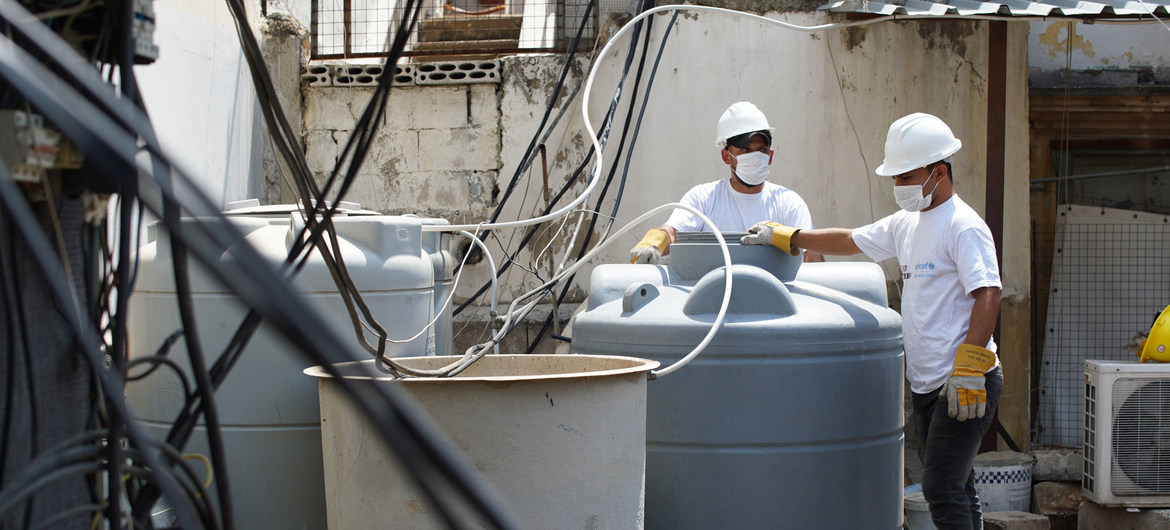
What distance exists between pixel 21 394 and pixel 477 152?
329 centimetres

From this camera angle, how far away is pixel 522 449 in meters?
1.65

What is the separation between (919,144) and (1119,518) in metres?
1.96

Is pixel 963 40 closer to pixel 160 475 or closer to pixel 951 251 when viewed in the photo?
pixel 951 251

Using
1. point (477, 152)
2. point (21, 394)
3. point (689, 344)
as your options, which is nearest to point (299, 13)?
point (477, 152)

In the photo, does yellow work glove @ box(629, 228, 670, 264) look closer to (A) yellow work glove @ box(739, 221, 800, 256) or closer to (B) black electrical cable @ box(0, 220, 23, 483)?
(A) yellow work glove @ box(739, 221, 800, 256)

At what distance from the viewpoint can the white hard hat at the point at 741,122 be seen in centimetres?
321

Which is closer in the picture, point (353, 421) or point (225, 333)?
point (353, 421)

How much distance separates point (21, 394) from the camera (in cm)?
106

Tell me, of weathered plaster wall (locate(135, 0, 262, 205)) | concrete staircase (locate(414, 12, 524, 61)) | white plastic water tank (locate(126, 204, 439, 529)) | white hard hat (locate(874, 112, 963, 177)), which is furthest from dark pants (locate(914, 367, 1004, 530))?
concrete staircase (locate(414, 12, 524, 61))

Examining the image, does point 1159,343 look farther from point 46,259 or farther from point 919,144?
point 46,259

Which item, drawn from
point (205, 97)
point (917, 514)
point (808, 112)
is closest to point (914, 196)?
point (917, 514)

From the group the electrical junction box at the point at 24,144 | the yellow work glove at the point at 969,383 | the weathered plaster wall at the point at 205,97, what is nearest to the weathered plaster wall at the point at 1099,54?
the yellow work glove at the point at 969,383

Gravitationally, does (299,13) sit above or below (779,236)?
above

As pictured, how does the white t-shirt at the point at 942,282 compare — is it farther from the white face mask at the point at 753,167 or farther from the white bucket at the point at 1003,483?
the white bucket at the point at 1003,483
